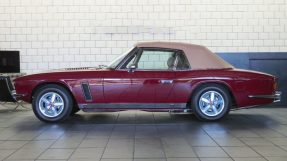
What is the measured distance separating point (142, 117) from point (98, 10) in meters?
3.87

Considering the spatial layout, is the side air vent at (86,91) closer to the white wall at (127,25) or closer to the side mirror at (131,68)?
the side mirror at (131,68)

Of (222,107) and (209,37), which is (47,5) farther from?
(222,107)

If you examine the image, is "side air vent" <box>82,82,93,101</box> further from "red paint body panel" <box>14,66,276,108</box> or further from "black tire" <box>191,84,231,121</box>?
"black tire" <box>191,84,231,121</box>

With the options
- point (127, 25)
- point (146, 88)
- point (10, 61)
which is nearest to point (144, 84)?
point (146, 88)

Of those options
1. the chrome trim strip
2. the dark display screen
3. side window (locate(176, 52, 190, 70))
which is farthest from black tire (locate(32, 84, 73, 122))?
the dark display screen

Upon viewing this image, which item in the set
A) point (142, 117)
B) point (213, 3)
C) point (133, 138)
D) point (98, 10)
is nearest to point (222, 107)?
point (142, 117)

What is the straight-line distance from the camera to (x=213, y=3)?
10883mm

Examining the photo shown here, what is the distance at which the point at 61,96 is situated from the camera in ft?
25.0

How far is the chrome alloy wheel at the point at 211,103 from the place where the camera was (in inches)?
303

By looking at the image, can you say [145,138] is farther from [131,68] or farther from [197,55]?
[197,55]

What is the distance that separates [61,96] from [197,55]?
282 cm

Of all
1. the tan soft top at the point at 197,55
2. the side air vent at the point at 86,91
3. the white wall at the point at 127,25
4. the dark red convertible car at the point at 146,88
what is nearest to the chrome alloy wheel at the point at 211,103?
the dark red convertible car at the point at 146,88

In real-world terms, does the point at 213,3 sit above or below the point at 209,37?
above

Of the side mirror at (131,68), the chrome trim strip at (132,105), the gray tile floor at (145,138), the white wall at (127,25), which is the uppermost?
the white wall at (127,25)
